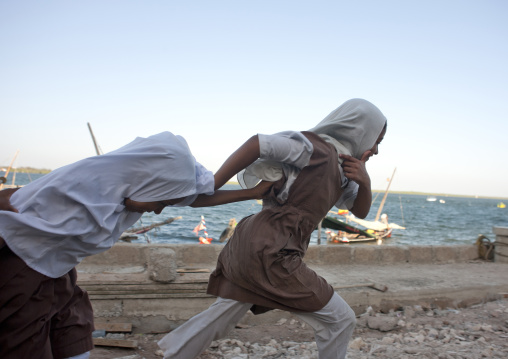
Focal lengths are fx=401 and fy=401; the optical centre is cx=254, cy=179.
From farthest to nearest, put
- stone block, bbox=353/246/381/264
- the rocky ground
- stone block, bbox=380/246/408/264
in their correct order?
1. stone block, bbox=380/246/408/264
2. stone block, bbox=353/246/381/264
3. the rocky ground

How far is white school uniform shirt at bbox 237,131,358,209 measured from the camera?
1928mm

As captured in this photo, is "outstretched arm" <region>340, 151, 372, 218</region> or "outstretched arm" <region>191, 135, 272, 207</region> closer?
"outstretched arm" <region>191, 135, 272, 207</region>

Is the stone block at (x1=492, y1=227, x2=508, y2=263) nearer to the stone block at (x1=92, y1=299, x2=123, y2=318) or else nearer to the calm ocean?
the stone block at (x1=92, y1=299, x2=123, y2=318)

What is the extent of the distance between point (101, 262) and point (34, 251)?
14.3 ft

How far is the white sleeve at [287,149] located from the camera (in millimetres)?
1923

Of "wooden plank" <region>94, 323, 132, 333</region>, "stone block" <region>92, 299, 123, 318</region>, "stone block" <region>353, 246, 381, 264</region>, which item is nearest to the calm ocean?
"stone block" <region>353, 246, 381, 264</region>

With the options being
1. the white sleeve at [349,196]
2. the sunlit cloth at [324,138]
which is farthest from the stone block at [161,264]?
the white sleeve at [349,196]

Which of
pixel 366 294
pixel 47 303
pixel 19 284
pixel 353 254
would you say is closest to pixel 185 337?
pixel 47 303

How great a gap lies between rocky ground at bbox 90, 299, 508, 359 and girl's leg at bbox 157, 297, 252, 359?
4.44ft

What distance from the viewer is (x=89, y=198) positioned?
1.58m

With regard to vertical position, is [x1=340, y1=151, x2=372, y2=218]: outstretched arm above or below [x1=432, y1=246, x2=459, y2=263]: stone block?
above

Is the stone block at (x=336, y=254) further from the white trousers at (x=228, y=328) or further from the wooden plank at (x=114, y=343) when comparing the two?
the white trousers at (x=228, y=328)

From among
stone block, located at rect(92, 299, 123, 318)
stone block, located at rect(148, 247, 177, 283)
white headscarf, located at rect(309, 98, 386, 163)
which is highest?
white headscarf, located at rect(309, 98, 386, 163)

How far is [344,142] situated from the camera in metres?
2.21
